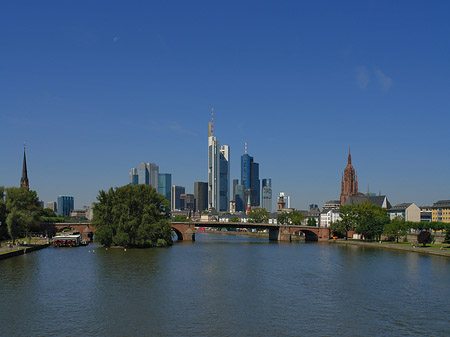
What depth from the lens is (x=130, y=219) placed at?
101 m

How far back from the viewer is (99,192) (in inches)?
4166

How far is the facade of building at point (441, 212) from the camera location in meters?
176

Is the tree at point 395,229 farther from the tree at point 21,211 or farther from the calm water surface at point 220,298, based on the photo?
the tree at point 21,211

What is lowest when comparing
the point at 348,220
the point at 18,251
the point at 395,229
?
the point at 18,251

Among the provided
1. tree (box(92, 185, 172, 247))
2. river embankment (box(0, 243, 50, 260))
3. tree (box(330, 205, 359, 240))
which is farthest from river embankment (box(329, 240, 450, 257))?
river embankment (box(0, 243, 50, 260))

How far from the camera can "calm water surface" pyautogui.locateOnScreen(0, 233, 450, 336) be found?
36688 mm

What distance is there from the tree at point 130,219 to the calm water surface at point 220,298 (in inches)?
842

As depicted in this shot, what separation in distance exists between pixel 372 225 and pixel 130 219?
65.5 meters

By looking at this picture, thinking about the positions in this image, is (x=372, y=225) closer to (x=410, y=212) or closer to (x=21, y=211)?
(x=410, y=212)

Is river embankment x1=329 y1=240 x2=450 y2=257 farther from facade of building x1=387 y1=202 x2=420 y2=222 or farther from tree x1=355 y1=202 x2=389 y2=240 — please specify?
facade of building x1=387 y1=202 x2=420 y2=222

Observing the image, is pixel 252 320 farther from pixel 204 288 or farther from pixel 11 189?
pixel 11 189

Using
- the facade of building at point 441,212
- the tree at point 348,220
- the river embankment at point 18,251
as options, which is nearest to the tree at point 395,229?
the tree at point 348,220

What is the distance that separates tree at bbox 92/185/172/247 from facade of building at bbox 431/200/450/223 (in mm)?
Result: 117421

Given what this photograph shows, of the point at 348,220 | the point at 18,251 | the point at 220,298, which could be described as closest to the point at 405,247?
the point at 348,220
